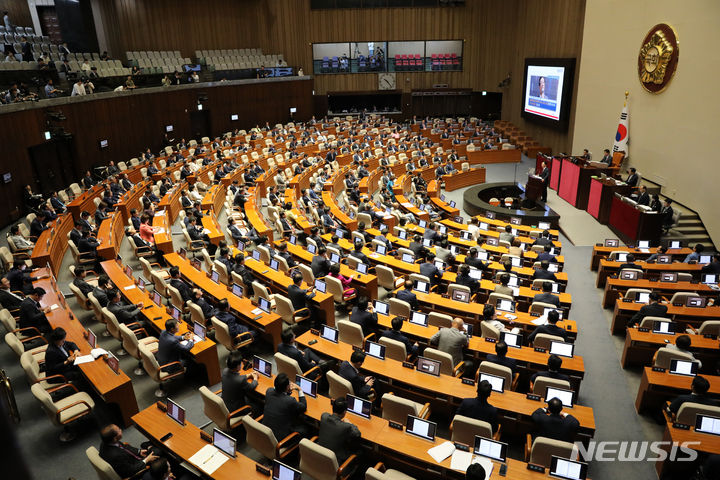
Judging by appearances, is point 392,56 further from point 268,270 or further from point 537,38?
point 268,270

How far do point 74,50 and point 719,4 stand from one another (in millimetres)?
27076

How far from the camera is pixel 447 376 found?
253 inches

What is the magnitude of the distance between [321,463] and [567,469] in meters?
2.40

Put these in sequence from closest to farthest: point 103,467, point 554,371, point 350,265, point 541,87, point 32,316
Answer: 1. point 103,467
2. point 554,371
3. point 32,316
4. point 350,265
5. point 541,87

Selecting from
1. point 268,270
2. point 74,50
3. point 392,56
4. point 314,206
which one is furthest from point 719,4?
point 74,50

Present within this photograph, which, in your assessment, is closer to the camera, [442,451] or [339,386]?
[442,451]

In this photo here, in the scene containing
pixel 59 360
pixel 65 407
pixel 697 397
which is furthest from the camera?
pixel 59 360

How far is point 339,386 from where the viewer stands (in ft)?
19.6

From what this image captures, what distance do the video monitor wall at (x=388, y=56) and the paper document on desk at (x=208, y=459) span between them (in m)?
30.9

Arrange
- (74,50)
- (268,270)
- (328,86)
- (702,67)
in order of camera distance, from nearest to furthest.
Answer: (268,270)
(702,67)
(74,50)
(328,86)

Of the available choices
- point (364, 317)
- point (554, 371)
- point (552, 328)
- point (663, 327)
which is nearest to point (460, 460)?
point (554, 371)

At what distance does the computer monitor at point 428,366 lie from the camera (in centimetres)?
645

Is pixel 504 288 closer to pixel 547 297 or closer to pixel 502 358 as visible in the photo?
pixel 547 297

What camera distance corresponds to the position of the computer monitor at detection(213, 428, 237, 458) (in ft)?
16.8
